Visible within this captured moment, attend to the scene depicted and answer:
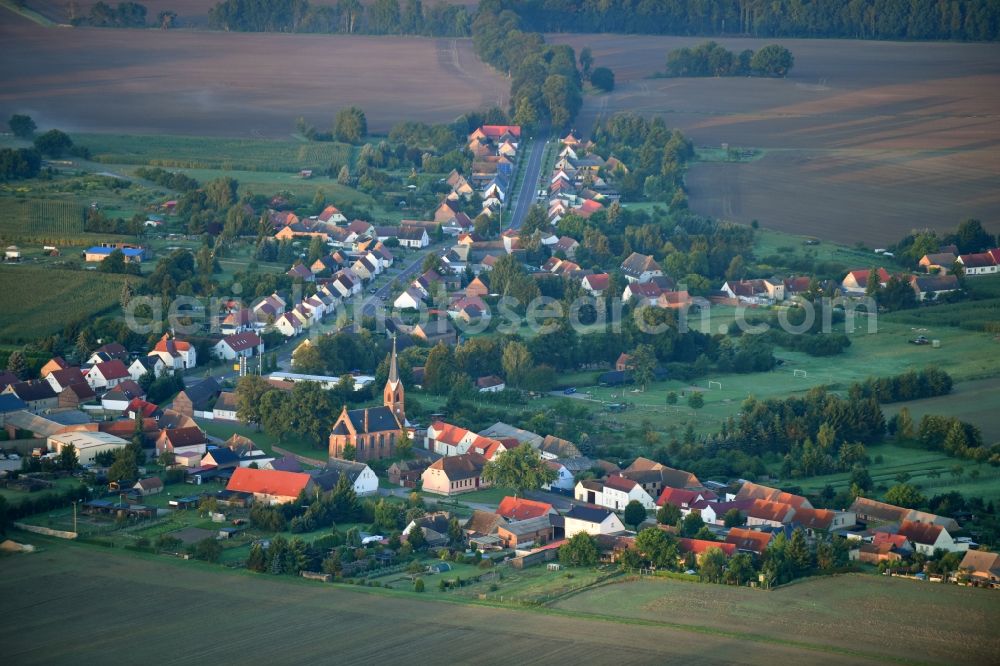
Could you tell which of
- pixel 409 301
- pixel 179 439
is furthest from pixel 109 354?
pixel 409 301

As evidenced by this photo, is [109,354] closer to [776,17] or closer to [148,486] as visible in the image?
[148,486]

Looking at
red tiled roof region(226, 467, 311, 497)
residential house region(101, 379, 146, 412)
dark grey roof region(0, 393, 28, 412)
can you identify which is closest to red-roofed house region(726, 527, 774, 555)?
red tiled roof region(226, 467, 311, 497)

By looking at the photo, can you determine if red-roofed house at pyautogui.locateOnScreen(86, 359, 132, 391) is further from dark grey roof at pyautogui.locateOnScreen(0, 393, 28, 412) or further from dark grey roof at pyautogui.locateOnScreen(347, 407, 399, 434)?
dark grey roof at pyautogui.locateOnScreen(347, 407, 399, 434)

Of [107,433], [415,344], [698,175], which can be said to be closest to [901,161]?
[698,175]

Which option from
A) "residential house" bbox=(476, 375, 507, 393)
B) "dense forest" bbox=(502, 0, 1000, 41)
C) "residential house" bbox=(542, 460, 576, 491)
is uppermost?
"dense forest" bbox=(502, 0, 1000, 41)

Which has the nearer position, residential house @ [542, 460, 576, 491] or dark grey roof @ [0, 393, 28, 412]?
residential house @ [542, 460, 576, 491]

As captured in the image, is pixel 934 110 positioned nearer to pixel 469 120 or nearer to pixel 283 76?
pixel 469 120

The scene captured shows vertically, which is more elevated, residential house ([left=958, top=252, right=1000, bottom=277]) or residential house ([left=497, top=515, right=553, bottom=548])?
residential house ([left=958, top=252, right=1000, bottom=277])
